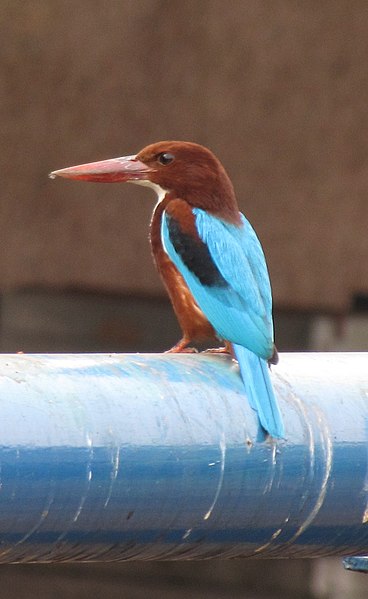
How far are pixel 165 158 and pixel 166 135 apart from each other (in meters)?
2.19

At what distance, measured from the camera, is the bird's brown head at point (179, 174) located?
310 centimetres

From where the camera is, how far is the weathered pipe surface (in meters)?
1.54

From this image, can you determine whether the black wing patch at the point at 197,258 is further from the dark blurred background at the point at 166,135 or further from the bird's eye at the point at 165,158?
the dark blurred background at the point at 166,135

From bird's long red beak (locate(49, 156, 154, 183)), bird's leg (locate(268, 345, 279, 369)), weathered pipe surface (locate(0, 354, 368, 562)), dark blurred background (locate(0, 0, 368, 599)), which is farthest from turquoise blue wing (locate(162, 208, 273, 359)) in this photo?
dark blurred background (locate(0, 0, 368, 599))

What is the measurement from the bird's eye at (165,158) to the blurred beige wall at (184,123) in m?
2.03

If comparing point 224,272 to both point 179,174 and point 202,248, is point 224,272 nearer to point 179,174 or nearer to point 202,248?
point 202,248

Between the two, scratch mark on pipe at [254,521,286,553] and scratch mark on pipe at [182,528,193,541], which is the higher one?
scratch mark on pipe at [182,528,193,541]

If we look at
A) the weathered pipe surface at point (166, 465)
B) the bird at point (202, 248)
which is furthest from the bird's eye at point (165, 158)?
the weathered pipe surface at point (166, 465)

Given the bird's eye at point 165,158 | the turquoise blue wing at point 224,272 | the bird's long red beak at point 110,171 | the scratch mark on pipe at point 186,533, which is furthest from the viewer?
the bird's eye at point 165,158

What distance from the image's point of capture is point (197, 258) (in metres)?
2.90

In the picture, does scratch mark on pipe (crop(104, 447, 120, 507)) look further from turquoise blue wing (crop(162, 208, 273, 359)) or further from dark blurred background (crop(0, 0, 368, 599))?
dark blurred background (crop(0, 0, 368, 599))

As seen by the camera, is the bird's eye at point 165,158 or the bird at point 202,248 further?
the bird's eye at point 165,158

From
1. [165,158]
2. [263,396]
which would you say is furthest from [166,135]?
[263,396]

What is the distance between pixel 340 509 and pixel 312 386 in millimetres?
185
